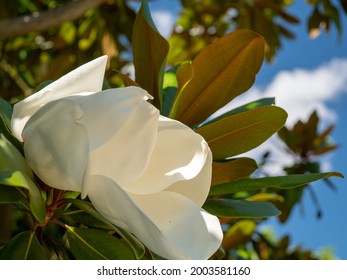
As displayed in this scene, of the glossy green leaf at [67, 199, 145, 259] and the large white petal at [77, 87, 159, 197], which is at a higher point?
the large white petal at [77, 87, 159, 197]

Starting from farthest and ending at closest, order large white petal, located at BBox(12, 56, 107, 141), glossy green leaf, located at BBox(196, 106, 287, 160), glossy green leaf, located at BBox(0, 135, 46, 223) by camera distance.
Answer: glossy green leaf, located at BBox(196, 106, 287, 160), large white petal, located at BBox(12, 56, 107, 141), glossy green leaf, located at BBox(0, 135, 46, 223)

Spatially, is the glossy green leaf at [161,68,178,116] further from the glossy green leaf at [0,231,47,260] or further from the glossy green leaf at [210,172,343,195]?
the glossy green leaf at [0,231,47,260]

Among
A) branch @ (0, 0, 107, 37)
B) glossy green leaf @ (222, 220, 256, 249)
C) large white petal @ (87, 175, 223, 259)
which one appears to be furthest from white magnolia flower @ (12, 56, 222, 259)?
branch @ (0, 0, 107, 37)

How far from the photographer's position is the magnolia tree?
61cm

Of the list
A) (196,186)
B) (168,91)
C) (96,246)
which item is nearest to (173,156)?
(196,186)

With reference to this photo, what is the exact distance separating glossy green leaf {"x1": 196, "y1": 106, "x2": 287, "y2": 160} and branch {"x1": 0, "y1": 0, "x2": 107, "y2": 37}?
1.15 m

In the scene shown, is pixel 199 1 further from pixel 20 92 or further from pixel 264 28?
pixel 20 92

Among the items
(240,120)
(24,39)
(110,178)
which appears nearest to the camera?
(110,178)

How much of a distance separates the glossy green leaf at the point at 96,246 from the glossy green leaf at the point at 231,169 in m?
0.20

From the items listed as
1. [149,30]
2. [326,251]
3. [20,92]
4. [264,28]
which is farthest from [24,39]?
[326,251]

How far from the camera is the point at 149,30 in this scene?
83cm

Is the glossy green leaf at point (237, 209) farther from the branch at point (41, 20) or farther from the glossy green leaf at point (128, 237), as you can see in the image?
the branch at point (41, 20)
